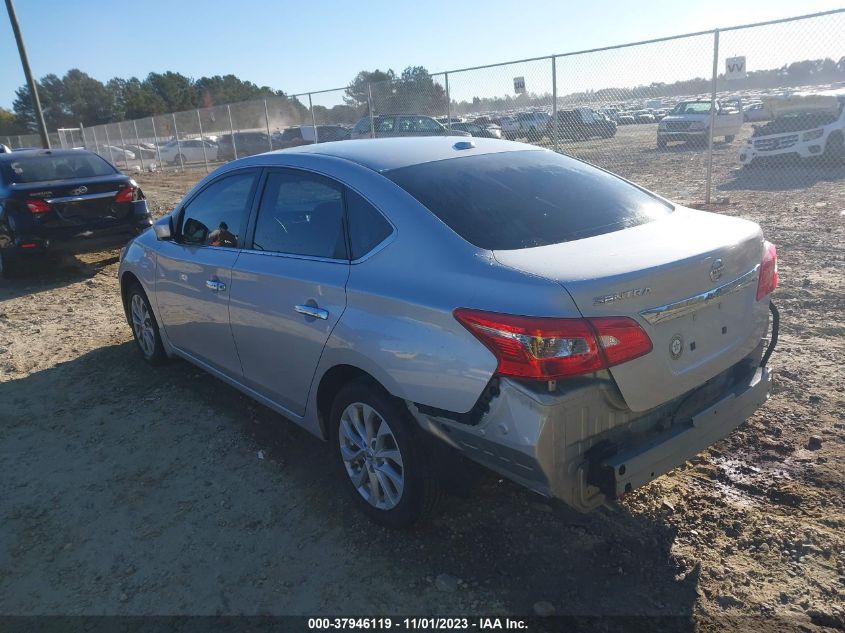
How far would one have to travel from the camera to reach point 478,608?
2.55 metres

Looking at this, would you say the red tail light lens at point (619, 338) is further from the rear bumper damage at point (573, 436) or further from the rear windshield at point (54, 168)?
the rear windshield at point (54, 168)

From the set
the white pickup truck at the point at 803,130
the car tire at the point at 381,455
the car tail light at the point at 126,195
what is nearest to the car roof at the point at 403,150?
the car tire at the point at 381,455

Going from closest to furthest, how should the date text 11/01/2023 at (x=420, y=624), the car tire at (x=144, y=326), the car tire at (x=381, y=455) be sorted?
the date text 11/01/2023 at (x=420, y=624) → the car tire at (x=381, y=455) → the car tire at (x=144, y=326)

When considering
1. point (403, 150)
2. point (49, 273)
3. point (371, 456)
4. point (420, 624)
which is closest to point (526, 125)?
point (49, 273)

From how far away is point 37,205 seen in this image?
8.09 meters

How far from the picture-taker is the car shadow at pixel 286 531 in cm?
264

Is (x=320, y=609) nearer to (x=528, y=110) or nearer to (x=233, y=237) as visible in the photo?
(x=233, y=237)

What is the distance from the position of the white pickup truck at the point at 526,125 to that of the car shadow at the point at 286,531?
917cm

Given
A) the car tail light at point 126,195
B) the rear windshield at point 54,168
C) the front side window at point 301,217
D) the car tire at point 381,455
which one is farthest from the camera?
the car tail light at point 126,195

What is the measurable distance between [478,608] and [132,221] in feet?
25.5

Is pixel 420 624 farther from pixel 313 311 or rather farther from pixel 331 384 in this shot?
pixel 313 311

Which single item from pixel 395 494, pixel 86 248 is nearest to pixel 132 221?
pixel 86 248

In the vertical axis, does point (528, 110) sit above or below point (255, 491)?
above

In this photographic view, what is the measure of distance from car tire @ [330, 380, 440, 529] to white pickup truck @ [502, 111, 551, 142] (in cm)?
971
